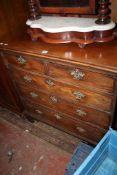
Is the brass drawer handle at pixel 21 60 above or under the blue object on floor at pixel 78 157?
above

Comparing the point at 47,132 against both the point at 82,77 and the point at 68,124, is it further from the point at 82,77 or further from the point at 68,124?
the point at 82,77

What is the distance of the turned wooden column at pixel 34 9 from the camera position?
1272 mm

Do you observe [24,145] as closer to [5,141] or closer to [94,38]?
[5,141]

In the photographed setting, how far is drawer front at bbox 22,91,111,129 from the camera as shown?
120 cm

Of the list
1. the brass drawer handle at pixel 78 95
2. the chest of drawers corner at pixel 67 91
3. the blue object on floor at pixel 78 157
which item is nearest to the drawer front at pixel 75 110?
the chest of drawers corner at pixel 67 91

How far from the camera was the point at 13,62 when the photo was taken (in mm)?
1385

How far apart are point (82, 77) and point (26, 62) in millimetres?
483

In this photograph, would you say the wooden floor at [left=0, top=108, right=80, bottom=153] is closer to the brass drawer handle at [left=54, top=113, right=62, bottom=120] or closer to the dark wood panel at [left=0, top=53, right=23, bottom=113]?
the dark wood panel at [left=0, top=53, right=23, bottom=113]

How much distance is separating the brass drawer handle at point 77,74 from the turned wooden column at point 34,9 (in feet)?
1.96

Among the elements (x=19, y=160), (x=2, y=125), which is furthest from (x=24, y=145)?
(x=2, y=125)

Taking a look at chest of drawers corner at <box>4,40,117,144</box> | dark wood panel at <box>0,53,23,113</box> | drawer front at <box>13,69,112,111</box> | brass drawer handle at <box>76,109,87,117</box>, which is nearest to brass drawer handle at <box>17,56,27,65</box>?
chest of drawers corner at <box>4,40,117,144</box>

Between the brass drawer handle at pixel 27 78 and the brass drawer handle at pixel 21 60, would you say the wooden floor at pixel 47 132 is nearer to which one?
the brass drawer handle at pixel 27 78

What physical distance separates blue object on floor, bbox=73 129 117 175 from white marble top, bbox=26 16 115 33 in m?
0.72

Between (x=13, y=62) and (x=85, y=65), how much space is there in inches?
27.3
